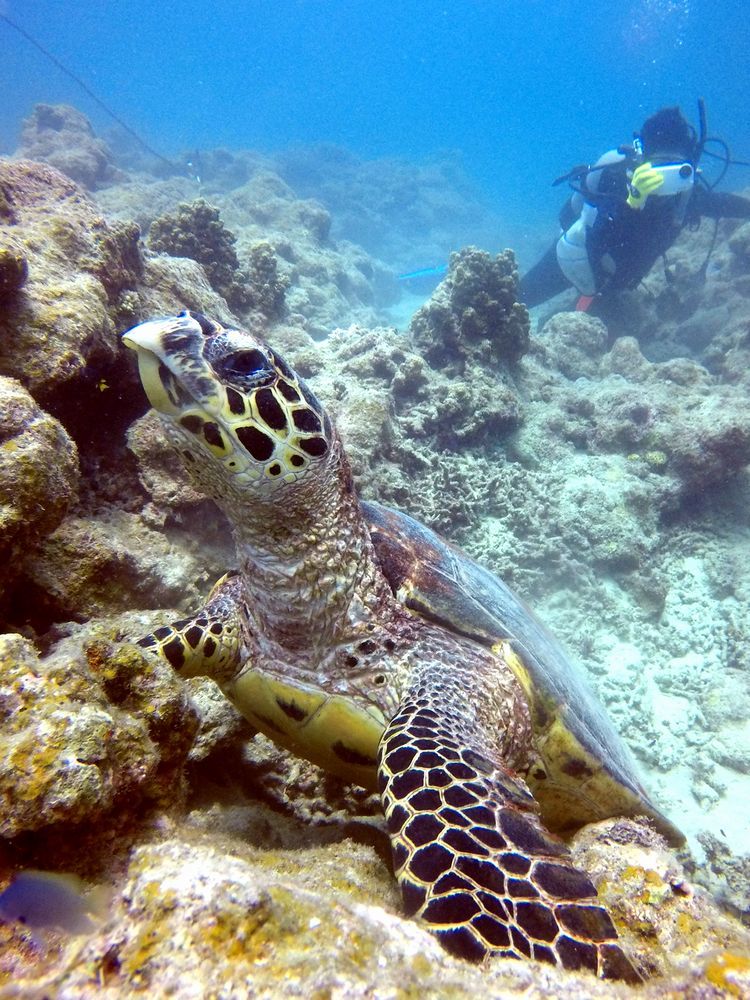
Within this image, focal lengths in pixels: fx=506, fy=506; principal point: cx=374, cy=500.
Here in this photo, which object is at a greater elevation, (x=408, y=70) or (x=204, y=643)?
(x=408, y=70)

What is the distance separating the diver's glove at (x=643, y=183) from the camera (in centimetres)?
941

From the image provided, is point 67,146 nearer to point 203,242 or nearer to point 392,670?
point 203,242

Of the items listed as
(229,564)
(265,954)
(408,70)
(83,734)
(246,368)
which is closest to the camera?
(265,954)

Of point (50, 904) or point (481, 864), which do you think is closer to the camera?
point (50, 904)

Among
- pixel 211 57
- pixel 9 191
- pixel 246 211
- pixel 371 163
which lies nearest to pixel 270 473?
pixel 9 191

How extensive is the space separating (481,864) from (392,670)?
0.98 metres

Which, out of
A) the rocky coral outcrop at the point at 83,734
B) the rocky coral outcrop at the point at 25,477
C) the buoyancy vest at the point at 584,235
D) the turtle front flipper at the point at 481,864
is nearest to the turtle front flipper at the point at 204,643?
the rocky coral outcrop at the point at 25,477

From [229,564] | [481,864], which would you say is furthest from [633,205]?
[481,864]

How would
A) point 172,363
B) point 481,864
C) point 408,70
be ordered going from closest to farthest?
point 481,864
point 172,363
point 408,70

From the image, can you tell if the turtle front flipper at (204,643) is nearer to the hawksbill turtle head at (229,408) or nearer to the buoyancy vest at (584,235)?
the hawksbill turtle head at (229,408)

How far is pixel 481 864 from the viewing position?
127 cm

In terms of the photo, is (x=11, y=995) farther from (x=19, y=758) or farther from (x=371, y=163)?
(x=371, y=163)

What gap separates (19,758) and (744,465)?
7448 mm

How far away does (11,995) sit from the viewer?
2.42 feet
